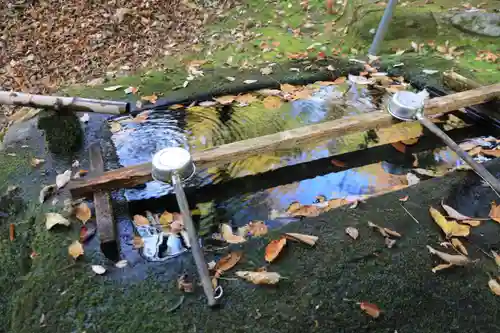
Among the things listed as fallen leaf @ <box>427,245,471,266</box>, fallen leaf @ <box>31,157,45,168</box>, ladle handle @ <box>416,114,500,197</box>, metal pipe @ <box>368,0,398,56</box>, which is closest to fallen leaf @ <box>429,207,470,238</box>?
fallen leaf @ <box>427,245,471,266</box>

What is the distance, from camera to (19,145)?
3258 millimetres

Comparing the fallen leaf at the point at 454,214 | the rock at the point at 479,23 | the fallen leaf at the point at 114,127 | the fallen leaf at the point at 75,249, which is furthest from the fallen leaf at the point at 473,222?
the rock at the point at 479,23

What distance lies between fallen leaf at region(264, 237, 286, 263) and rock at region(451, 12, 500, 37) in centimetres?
457

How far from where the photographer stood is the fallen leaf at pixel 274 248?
7.57 ft

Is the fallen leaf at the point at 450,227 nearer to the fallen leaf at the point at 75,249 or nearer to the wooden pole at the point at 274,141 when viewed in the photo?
the wooden pole at the point at 274,141

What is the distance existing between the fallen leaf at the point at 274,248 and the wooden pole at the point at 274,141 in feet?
2.39

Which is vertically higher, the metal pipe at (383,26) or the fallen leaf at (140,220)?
the metal pipe at (383,26)

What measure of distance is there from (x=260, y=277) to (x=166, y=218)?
886mm

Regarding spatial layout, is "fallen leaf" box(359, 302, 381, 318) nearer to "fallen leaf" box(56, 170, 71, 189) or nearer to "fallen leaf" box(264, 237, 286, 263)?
"fallen leaf" box(264, 237, 286, 263)

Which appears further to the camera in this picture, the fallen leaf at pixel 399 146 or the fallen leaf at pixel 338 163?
the fallen leaf at pixel 399 146

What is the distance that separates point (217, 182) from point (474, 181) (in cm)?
184

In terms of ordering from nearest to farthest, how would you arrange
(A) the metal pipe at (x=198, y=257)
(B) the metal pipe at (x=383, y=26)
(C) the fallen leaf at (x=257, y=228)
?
(A) the metal pipe at (x=198, y=257) < (C) the fallen leaf at (x=257, y=228) < (B) the metal pipe at (x=383, y=26)

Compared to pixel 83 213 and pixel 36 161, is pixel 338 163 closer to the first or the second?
pixel 83 213

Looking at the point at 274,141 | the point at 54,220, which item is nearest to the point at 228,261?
the point at 274,141
